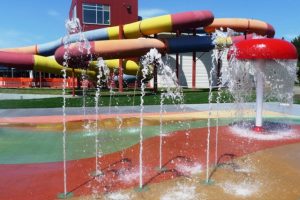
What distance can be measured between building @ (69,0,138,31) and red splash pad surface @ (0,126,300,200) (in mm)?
26312

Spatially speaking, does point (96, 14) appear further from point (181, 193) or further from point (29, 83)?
point (181, 193)

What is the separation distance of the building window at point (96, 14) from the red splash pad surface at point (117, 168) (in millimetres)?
26423

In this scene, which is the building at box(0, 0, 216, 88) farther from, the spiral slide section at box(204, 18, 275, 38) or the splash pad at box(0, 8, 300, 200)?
the splash pad at box(0, 8, 300, 200)

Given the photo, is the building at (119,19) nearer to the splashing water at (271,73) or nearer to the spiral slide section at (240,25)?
the spiral slide section at (240,25)

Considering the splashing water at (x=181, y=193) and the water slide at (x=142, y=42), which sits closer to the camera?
the splashing water at (x=181, y=193)

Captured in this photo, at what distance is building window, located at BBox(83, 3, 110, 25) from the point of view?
32312mm

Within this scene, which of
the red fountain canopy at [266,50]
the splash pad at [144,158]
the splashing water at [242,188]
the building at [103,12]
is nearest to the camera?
the splashing water at [242,188]

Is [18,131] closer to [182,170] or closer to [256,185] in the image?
[182,170]

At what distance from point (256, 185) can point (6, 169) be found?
4.10m

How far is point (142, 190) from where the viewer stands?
4.68 meters

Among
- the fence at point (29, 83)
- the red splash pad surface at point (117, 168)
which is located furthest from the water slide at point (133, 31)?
the red splash pad surface at point (117, 168)

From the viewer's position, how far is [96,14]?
107 feet

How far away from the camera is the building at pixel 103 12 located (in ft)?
105

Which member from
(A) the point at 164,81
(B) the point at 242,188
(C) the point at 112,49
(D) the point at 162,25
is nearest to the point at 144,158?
(B) the point at 242,188
